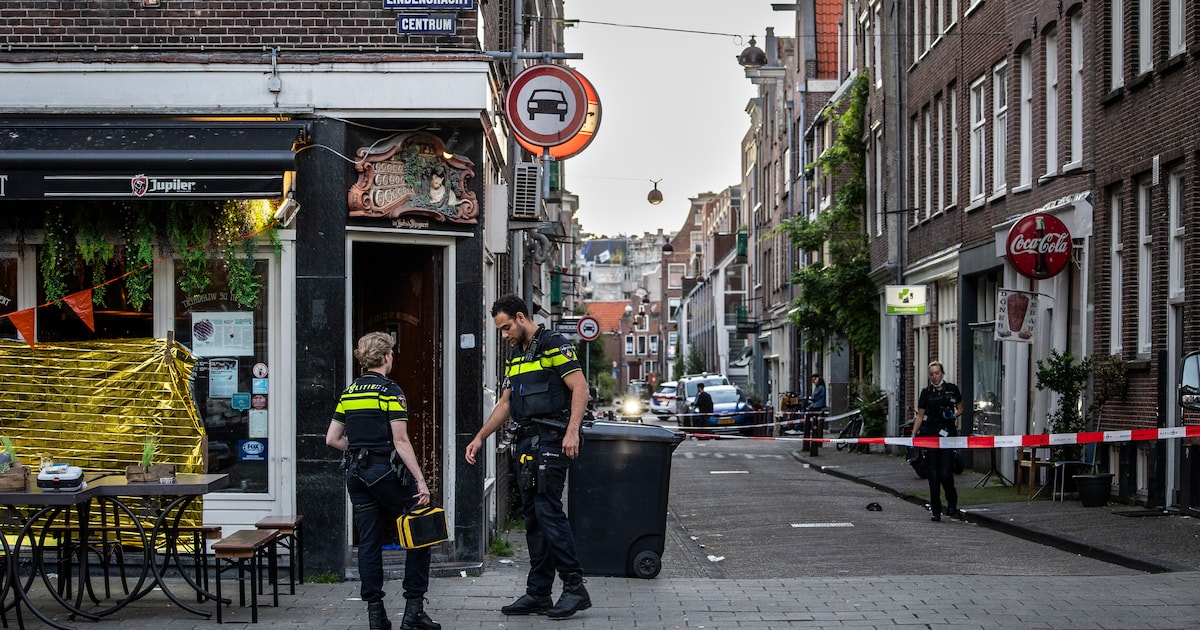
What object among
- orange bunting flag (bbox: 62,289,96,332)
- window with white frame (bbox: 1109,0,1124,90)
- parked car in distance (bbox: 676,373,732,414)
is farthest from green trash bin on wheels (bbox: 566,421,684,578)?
A: parked car in distance (bbox: 676,373,732,414)

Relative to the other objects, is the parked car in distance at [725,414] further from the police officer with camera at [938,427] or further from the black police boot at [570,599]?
the black police boot at [570,599]

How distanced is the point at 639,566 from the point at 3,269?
16.9 ft

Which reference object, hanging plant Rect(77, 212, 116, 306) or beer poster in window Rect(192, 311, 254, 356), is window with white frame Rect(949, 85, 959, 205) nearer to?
beer poster in window Rect(192, 311, 254, 356)

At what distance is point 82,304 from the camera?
36.7 feet

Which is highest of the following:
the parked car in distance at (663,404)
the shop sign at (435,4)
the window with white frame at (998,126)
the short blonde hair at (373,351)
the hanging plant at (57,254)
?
the window with white frame at (998,126)

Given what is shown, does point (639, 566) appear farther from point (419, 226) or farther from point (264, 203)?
point (264, 203)

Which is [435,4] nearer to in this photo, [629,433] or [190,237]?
[190,237]

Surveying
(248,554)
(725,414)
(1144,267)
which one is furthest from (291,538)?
(725,414)

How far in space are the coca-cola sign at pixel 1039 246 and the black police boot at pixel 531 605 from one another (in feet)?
35.9

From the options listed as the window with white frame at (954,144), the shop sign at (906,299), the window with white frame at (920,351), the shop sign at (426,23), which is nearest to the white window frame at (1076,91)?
the window with white frame at (954,144)

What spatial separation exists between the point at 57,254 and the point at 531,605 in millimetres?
4497

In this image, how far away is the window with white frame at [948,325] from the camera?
27.4 meters

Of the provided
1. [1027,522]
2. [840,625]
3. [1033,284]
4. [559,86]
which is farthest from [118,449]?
[1033,284]

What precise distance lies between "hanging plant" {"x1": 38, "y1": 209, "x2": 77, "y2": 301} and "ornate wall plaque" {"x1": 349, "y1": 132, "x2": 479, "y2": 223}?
6.80 ft
